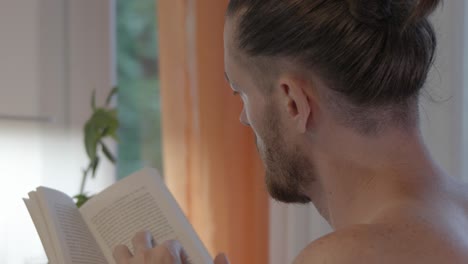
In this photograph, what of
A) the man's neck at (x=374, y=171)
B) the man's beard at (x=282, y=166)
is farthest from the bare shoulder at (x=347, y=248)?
the man's beard at (x=282, y=166)

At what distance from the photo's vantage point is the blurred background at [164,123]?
204 cm

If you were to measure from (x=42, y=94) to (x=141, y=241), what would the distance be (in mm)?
980

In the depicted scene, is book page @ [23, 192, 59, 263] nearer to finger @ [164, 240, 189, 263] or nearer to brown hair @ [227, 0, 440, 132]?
finger @ [164, 240, 189, 263]

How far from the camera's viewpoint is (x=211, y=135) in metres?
2.06

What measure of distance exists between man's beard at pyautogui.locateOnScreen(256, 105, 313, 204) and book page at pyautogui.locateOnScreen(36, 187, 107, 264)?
320 mm

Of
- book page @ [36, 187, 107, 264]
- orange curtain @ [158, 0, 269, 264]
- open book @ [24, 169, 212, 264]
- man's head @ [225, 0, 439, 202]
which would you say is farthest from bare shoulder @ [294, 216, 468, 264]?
orange curtain @ [158, 0, 269, 264]

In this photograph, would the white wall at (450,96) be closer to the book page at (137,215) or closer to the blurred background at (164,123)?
the blurred background at (164,123)

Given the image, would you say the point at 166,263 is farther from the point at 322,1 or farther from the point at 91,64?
the point at 91,64

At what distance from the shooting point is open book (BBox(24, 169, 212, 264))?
128 centimetres

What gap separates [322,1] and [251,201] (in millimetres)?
1085

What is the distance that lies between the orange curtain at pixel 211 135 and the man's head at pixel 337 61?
0.93m

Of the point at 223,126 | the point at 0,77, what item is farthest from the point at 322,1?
the point at 0,77

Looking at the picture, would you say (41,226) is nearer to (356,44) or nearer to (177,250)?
(177,250)

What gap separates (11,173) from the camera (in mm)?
2072
